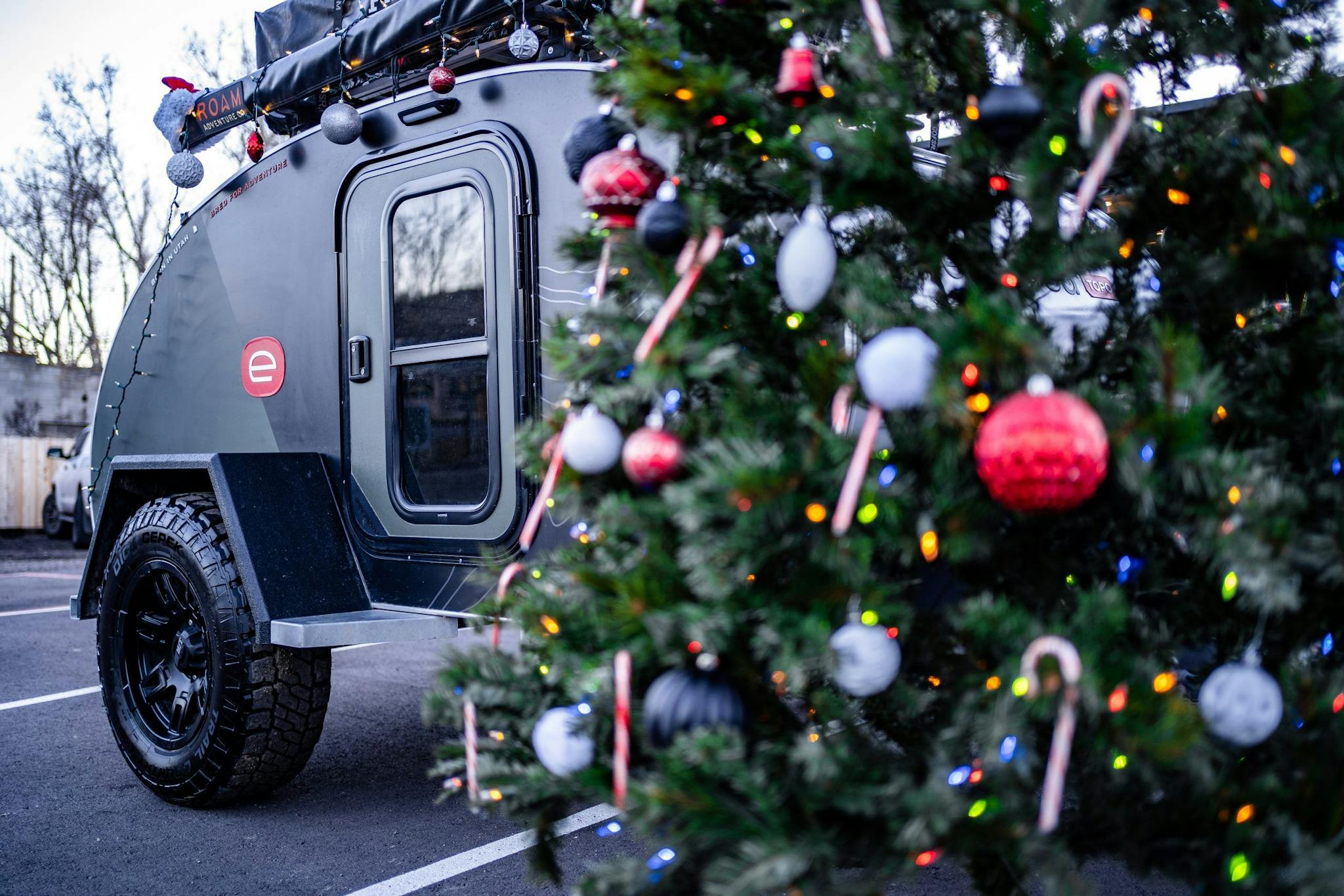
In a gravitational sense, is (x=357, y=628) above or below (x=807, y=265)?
below

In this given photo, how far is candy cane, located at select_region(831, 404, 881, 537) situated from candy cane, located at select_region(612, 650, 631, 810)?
0.40 metres

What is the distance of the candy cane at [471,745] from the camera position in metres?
1.95

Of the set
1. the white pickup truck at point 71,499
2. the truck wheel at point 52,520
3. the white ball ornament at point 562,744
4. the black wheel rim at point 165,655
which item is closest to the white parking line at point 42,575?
the white pickup truck at point 71,499

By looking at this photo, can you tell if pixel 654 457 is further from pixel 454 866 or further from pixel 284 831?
pixel 284 831

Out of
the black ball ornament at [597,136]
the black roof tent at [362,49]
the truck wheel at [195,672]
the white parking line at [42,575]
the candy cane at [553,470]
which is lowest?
the white parking line at [42,575]

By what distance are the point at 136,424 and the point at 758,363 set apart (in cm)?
380

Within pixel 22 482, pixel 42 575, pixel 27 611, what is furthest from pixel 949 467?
pixel 22 482

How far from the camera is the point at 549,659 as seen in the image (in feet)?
6.47

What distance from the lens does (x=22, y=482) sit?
1767cm

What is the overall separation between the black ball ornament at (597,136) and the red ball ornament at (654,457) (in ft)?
2.18

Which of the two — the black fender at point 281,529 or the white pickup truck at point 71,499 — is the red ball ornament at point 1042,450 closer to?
the black fender at point 281,529

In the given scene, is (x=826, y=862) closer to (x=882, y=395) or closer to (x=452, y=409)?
(x=882, y=395)

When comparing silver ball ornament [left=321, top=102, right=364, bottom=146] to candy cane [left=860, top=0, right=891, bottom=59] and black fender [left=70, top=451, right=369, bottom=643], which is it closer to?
black fender [left=70, top=451, right=369, bottom=643]

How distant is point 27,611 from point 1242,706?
9642mm
